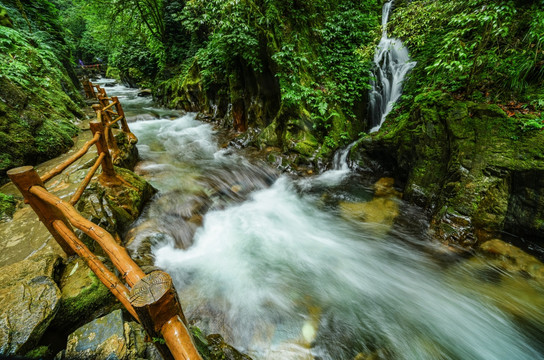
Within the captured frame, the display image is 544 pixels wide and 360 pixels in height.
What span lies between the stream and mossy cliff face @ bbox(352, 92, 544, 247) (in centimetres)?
59

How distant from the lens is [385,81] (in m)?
8.21

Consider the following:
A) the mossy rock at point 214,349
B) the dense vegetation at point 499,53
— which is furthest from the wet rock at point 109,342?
the dense vegetation at point 499,53

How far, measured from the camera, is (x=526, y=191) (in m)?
3.75

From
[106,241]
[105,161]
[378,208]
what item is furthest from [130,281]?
[378,208]

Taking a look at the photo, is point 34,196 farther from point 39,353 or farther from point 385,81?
point 385,81

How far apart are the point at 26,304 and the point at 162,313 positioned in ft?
5.43

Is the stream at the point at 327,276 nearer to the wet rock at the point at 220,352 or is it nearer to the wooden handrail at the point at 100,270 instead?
the wet rock at the point at 220,352

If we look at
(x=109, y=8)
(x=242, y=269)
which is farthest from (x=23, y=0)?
(x=242, y=269)

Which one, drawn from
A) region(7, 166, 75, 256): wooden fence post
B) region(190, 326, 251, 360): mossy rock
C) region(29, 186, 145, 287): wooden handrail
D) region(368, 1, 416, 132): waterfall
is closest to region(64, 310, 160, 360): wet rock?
region(190, 326, 251, 360): mossy rock

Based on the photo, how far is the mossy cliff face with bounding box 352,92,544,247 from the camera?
3.75 meters

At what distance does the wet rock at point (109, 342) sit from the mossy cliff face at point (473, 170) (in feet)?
16.8

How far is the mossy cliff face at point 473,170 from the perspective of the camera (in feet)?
12.3

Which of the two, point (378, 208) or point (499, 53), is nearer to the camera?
point (499, 53)

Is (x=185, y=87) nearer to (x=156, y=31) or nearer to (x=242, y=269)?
(x=156, y=31)
